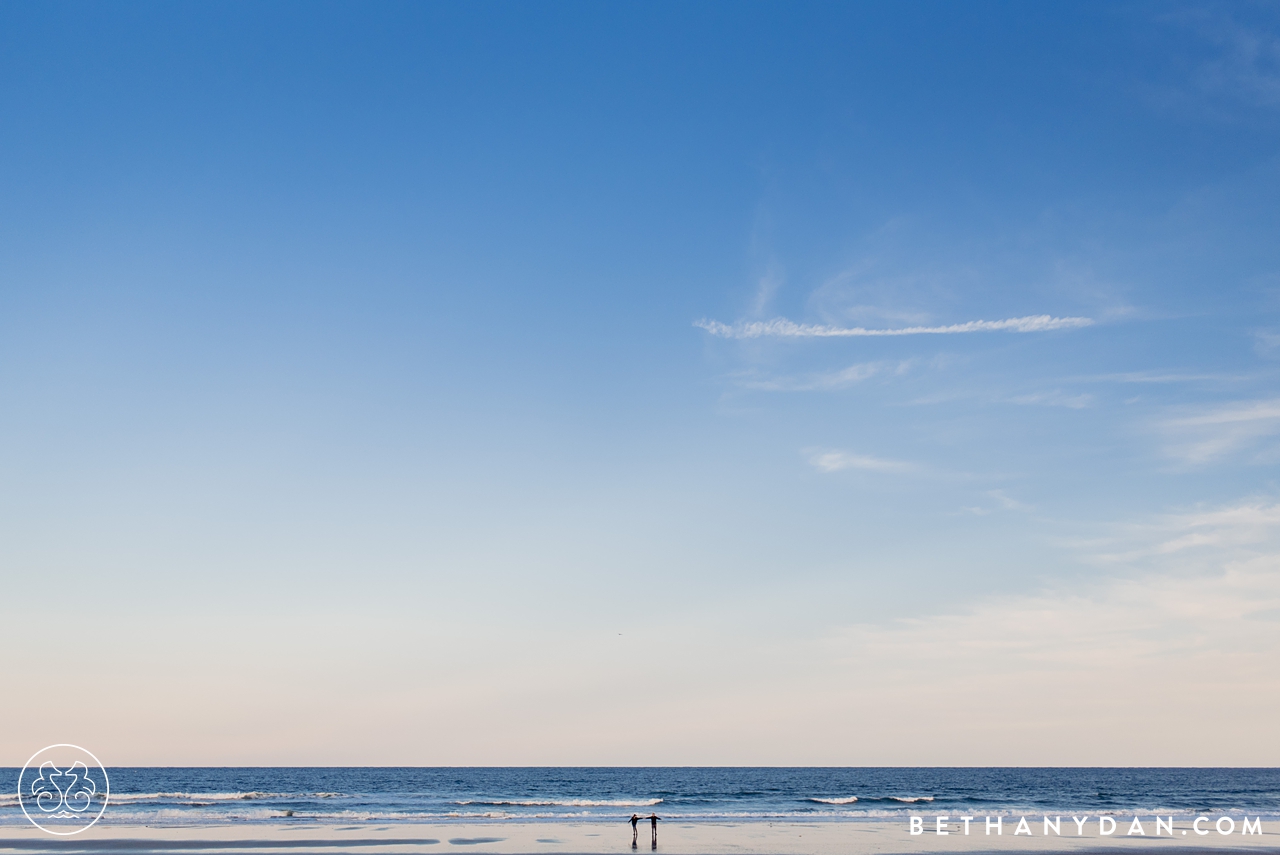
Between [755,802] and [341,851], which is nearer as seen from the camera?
[341,851]

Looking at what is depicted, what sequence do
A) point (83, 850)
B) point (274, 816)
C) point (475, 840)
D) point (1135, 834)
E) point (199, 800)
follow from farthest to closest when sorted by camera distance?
point (199, 800) < point (274, 816) < point (1135, 834) < point (475, 840) < point (83, 850)

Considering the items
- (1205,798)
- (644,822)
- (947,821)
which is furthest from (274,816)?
(1205,798)

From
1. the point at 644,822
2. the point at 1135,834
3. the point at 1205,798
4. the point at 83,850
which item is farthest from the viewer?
the point at 1205,798

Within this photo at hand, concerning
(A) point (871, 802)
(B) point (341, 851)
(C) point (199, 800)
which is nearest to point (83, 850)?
(B) point (341, 851)

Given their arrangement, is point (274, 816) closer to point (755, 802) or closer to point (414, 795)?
point (414, 795)

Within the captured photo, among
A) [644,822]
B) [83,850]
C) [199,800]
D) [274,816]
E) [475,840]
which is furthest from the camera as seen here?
[199,800]

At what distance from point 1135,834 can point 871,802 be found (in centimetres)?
2591

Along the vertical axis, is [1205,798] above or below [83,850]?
below

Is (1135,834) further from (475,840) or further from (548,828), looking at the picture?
(475,840)

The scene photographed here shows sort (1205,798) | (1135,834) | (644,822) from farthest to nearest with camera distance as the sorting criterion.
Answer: (1205,798) → (644,822) → (1135,834)

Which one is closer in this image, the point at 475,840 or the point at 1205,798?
the point at 475,840

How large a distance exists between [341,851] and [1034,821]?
39892 millimetres

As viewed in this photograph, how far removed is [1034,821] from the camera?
2071 inches

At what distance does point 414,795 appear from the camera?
7875 centimetres
